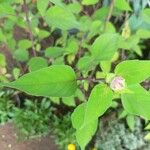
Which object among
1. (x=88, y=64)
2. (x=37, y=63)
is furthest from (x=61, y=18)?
(x=88, y=64)

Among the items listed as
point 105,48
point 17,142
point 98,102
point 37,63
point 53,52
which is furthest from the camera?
point 17,142

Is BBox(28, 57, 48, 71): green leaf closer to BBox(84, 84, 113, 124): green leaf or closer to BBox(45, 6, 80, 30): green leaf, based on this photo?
BBox(45, 6, 80, 30): green leaf

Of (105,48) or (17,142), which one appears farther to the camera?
(17,142)

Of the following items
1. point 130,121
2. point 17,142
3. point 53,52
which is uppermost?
point 53,52

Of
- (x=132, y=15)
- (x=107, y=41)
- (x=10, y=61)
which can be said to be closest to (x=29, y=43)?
(x=10, y=61)

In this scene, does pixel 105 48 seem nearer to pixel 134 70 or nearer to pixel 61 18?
pixel 134 70

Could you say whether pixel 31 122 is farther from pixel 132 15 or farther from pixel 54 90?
pixel 54 90

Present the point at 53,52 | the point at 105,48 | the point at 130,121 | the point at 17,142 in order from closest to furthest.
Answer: the point at 105,48
the point at 53,52
the point at 130,121
the point at 17,142
